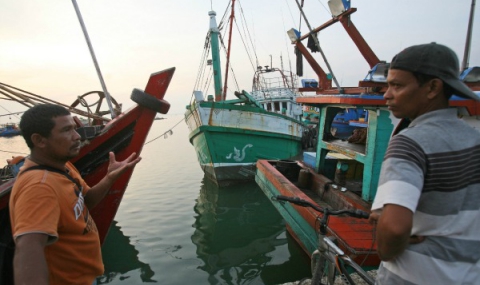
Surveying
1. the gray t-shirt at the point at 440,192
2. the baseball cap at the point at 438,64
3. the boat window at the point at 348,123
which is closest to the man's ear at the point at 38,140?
the gray t-shirt at the point at 440,192

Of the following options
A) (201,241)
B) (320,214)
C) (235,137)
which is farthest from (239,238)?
(235,137)

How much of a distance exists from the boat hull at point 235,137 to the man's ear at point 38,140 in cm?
748

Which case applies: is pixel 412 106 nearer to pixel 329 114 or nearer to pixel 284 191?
pixel 284 191

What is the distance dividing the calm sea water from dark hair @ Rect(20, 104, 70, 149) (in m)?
3.66

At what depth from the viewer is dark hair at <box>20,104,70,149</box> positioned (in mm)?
1548

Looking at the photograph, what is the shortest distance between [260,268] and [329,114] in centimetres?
311

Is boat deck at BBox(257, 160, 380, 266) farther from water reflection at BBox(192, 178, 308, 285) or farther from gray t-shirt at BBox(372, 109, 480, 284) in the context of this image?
gray t-shirt at BBox(372, 109, 480, 284)

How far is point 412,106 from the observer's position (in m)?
1.15

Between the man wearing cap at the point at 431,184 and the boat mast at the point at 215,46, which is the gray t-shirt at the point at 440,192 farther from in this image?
the boat mast at the point at 215,46

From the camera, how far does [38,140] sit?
1.57 m

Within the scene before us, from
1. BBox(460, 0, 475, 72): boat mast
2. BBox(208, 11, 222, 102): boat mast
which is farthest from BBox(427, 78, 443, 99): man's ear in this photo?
BBox(208, 11, 222, 102): boat mast

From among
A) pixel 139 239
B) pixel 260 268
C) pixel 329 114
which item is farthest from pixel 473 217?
pixel 139 239

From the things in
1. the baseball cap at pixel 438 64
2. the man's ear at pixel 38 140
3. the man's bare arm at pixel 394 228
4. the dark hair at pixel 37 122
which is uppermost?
the baseball cap at pixel 438 64

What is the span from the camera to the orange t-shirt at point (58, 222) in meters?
1.29
